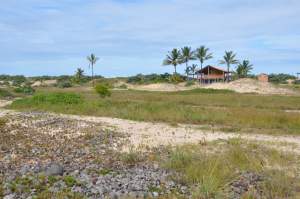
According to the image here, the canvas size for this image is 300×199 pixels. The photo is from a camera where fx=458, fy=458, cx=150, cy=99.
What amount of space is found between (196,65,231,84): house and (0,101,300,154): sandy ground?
64193mm

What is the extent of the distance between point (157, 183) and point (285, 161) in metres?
4.05

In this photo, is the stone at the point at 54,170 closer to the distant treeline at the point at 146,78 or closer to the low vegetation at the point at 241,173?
the low vegetation at the point at 241,173

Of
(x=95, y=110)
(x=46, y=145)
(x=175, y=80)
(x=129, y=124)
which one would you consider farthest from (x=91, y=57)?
(x=46, y=145)

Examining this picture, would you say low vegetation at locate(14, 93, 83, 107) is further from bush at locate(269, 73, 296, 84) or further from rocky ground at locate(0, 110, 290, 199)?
bush at locate(269, 73, 296, 84)

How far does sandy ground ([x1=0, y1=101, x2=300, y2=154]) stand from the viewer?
47.9 ft

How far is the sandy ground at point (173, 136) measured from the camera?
14.6 m

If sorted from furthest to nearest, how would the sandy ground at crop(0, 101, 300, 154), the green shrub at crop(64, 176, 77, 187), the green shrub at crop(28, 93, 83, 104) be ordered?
the green shrub at crop(28, 93, 83, 104)
the sandy ground at crop(0, 101, 300, 154)
the green shrub at crop(64, 176, 77, 187)

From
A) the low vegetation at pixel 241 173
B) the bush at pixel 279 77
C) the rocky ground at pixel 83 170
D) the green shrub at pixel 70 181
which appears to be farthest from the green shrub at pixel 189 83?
the green shrub at pixel 70 181

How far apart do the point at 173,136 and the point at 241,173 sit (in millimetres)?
7178

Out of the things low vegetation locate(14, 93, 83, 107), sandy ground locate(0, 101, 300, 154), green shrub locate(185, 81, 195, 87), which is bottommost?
green shrub locate(185, 81, 195, 87)

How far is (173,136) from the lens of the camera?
648 inches

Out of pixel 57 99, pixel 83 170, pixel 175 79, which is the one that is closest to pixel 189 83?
pixel 175 79

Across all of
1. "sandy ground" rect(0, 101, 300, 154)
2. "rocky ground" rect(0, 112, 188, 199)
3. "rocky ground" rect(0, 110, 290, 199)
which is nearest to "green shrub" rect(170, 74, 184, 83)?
"sandy ground" rect(0, 101, 300, 154)

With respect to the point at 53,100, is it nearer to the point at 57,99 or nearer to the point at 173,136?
the point at 57,99
